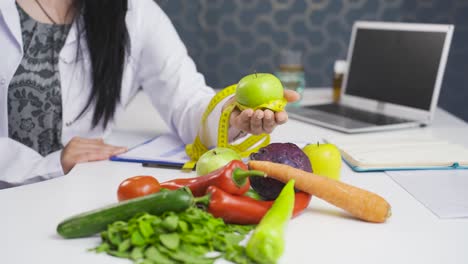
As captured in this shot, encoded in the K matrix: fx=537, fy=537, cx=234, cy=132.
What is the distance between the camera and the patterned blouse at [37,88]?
1.47 metres

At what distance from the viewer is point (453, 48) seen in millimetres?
3037

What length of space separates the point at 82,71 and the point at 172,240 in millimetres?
938

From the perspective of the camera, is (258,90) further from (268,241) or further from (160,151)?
(268,241)

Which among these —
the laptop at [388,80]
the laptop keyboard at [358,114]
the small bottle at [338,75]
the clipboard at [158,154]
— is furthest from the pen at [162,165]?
the small bottle at [338,75]

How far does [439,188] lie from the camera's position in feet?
3.62

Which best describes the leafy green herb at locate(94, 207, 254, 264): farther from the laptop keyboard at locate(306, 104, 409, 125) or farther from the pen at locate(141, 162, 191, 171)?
the laptop keyboard at locate(306, 104, 409, 125)

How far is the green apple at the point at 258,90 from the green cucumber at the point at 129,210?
15.8 inches

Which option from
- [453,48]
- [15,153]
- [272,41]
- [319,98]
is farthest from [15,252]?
[453,48]

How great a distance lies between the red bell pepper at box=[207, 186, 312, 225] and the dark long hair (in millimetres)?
797

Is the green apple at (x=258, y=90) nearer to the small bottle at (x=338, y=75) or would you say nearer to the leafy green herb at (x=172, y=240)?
the leafy green herb at (x=172, y=240)

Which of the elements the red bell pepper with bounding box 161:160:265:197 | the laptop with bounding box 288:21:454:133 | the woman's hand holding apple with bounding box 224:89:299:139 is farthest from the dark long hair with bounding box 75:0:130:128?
the red bell pepper with bounding box 161:160:265:197

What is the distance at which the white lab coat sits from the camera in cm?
143

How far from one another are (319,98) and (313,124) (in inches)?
19.8

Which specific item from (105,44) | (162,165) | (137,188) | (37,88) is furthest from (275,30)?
(137,188)
